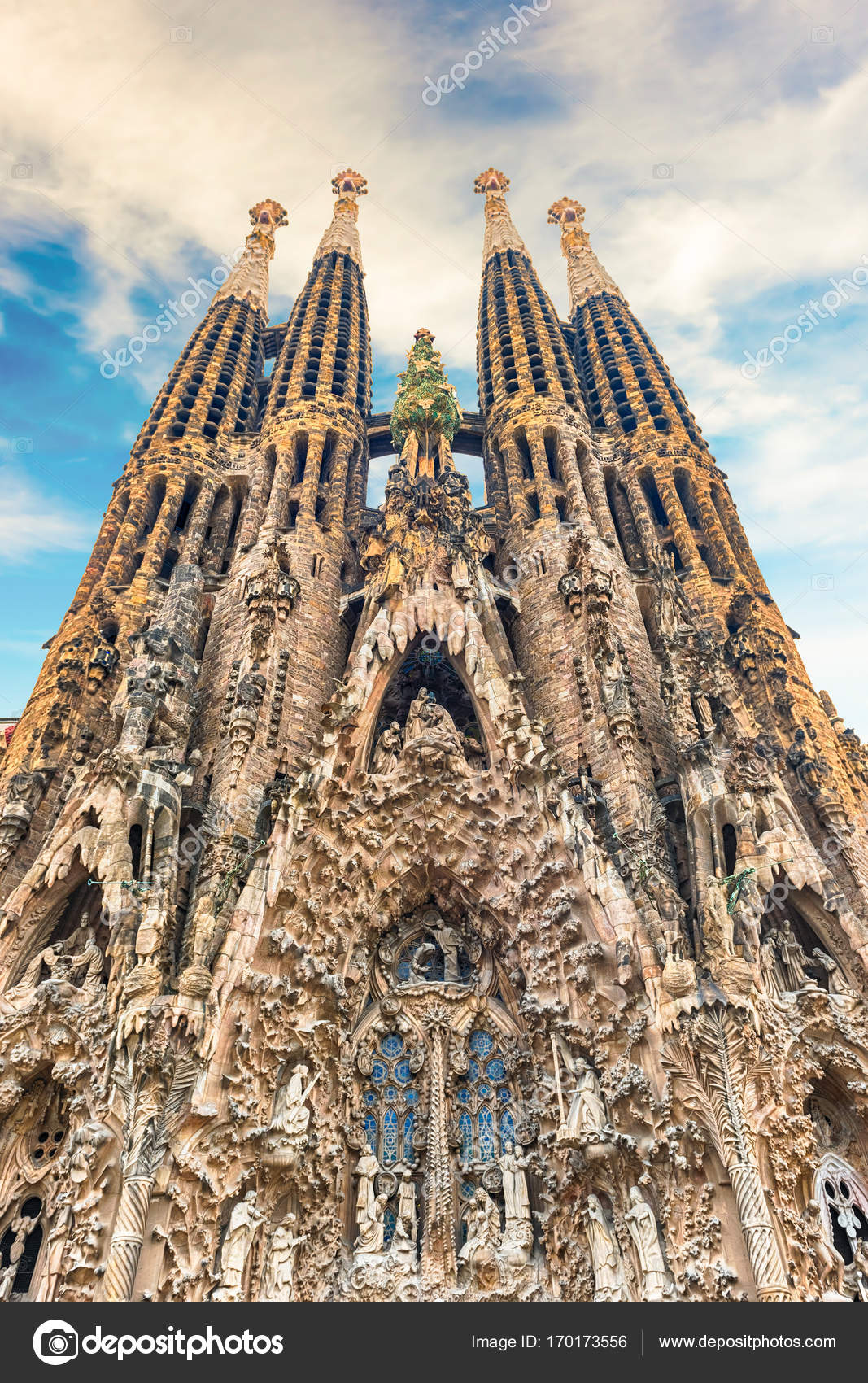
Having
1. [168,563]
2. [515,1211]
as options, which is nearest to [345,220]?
[168,563]

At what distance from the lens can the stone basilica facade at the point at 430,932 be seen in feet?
34.3

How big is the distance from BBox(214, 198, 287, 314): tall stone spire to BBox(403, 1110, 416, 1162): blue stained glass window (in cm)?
2472

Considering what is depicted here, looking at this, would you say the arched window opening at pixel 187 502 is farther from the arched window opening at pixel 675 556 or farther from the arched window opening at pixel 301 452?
the arched window opening at pixel 675 556

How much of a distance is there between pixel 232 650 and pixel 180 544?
4.12 m

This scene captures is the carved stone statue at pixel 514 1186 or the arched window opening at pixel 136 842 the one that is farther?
the arched window opening at pixel 136 842

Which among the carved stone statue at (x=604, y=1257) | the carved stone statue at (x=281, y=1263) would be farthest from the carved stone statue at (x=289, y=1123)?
the carved stone statue at (x=604, y=1257)

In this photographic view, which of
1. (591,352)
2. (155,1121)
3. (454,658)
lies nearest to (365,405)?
(591,352)

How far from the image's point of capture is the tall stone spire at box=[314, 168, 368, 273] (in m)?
32.8

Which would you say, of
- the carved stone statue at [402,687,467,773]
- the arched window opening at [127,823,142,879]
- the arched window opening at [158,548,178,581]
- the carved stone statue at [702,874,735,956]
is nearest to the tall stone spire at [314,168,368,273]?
the arched window opening at [158,548,178,581]

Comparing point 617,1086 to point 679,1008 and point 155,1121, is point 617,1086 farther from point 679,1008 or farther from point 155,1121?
point 155,1121

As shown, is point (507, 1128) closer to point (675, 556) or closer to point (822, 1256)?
point (822, 1256)

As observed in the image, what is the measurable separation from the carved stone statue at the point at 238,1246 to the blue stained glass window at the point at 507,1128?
3.27 meters

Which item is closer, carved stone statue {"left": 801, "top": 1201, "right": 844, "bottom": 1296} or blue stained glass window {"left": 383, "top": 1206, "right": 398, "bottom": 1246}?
carved stone statue {"left": 801, "top": 1201, "right": 844, "bottom": 1296}

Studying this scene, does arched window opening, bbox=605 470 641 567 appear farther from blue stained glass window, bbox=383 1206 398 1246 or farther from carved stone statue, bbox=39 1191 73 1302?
carved stone statue, bbox=39 1191 73 1302
